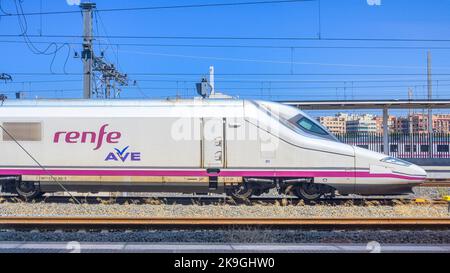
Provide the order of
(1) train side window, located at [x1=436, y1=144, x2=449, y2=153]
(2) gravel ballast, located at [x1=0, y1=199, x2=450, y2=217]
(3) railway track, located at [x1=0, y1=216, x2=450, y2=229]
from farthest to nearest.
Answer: (1) train side window, located at [x1=436, y1=144, x2=449, y2=153] < (2) gravel ballast, located at [x1=0, y1=199, x2=450, y2=217] < (3) railway track, located at [x1=0, y1=216, x2=450, y2=229]

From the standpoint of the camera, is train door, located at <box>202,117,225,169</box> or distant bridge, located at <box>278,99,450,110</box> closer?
train door, located at <box>202,117,225,169</box>

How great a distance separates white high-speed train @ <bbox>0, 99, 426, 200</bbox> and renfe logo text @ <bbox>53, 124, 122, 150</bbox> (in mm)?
27

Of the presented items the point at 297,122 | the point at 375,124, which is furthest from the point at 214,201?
the point at 375,124

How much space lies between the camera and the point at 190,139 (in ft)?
44.0

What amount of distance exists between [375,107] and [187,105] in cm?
1552

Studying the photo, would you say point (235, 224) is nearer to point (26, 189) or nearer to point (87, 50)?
point (26, 189)

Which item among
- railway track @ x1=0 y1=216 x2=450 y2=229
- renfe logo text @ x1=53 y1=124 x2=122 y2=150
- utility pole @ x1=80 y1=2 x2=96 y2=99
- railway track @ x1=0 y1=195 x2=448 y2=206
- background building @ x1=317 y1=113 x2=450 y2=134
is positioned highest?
utility pole @ x1=80 y1=2 x2=96 y2=99

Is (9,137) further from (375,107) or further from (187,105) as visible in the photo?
(375,107)

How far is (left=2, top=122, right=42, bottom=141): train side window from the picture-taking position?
13617 mm

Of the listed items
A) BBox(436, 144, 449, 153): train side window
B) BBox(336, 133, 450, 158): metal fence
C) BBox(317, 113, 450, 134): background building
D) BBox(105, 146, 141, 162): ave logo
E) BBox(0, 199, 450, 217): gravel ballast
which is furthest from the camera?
BBox(317, 113, 450, 134): background building

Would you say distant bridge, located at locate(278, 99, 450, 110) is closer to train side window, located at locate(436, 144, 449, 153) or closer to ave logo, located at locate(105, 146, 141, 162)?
train side window, located at locate(436, 144, 449, 153)

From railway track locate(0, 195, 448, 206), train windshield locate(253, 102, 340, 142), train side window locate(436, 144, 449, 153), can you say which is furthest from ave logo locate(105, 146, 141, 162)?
train side window locate(436, 144, 449, 153)
